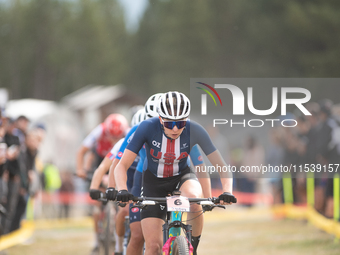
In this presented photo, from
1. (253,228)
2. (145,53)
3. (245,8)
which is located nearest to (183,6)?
(245,8)

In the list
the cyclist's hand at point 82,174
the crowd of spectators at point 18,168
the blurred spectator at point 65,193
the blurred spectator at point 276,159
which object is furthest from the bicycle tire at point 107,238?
the blurred spectator at point 65,193

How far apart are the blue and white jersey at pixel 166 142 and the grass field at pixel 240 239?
4.39 meters

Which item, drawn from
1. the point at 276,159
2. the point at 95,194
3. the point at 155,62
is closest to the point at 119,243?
the point at 95,194

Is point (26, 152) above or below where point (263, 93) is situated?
below

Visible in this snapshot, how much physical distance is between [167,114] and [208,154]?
619 millimetres

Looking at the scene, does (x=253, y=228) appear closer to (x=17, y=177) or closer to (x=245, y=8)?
(x=17, y=177)

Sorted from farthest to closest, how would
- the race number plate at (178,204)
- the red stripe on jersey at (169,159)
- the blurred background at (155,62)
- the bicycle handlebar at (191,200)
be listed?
the blurred background at (155,62), the red stripe on jersey at (169,159), the bicycle handlebar at (191,200), the race number plate at (178,204)

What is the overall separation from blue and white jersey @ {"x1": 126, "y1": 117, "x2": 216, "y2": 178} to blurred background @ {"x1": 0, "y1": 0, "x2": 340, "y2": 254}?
14.2ft

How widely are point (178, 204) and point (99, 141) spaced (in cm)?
462

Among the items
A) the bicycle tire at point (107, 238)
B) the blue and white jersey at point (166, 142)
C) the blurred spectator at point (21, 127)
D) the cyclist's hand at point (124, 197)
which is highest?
the blurred spectator at point (21, 127)

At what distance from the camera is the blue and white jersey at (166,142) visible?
5.21 m

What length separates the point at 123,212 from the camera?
693 cm

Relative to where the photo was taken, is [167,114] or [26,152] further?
[26,152]

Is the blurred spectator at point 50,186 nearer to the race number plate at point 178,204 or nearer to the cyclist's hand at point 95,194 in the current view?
the cyclist's hand at point 95,194
